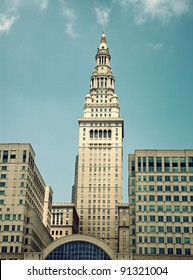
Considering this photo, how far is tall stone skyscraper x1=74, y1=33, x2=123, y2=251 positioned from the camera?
17588 centimetres

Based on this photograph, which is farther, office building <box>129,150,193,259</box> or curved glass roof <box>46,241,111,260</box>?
curved glass roof <box>46,241,111,260</box>

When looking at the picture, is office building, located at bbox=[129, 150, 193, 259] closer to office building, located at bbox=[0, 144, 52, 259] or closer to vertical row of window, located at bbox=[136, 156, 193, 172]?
vertical row of window, located at bbox=[136, 156, 193, 172]

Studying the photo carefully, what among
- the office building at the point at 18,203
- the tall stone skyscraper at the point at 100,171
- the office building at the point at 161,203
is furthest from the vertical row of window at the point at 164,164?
the tall stone skyscraper at the point at 100,171

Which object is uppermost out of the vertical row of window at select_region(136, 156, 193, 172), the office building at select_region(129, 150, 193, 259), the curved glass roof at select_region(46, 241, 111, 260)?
the vertical row of window at select_region(136, 156, 193, 172)

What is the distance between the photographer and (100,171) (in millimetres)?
184875

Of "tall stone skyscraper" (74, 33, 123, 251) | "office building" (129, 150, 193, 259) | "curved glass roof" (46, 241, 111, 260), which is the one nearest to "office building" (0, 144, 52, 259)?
"curved glass roof" (46, 241, 111, 260)

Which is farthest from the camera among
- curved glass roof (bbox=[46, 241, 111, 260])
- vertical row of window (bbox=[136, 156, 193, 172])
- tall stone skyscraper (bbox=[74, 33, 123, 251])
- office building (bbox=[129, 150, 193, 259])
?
tall stone skyscraper (bbox=[74, 33, 123, 251])

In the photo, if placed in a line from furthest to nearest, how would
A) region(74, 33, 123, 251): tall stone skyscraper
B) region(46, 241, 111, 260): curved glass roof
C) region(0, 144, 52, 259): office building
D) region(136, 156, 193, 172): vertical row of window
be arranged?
region(74, 33, 123, 251): tall stone skyscraper < region(136, 156, 193, 172): vertical row of window < region(46, 241, 111, 260): curved glass roof < region(0, 144, 52, 259): office building

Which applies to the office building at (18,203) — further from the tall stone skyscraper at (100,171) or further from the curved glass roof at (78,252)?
the tall stone skyscraper at (100,171)

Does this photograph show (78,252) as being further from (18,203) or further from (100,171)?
(100,171)

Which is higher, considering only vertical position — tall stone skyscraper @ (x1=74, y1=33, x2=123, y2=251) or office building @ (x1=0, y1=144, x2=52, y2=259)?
tall stone skyscraper @ (x1=74, y1=33, x2=123, y2=251)

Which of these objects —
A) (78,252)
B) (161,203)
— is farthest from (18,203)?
(161,203)
